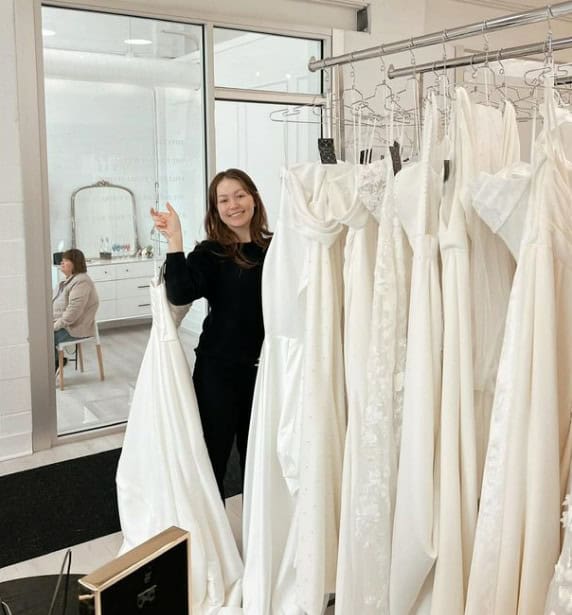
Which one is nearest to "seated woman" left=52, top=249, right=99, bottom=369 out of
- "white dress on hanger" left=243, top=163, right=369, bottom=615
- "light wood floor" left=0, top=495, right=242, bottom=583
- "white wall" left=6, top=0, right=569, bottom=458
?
"white wall" left=6, top=0, right=569, bottom=458

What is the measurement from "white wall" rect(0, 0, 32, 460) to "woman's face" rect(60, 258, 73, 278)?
0.29 m

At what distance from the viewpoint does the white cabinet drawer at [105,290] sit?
4.22 m

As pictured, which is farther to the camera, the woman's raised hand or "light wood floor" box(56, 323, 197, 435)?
"light wood floor" box(56, 323, 197, 435)

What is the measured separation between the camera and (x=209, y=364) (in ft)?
8.70

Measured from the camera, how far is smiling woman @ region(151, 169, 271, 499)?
2529 mm

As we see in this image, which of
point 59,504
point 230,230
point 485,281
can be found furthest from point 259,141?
point 485,281

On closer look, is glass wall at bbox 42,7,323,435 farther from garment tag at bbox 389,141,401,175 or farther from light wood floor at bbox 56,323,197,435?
garment tag at bbox 389,141,401,175

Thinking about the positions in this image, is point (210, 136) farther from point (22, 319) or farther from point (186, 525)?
point (186, 525)

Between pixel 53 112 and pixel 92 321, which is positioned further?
pixel 92 321

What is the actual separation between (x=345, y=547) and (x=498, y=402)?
24.5 inches

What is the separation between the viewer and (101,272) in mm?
4195

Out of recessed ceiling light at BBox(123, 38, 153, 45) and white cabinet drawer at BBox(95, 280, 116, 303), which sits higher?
recessed ceiling light at BBox(123, 38, 153, 45)

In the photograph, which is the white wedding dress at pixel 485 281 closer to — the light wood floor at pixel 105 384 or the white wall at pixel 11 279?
the white wall at pixel 11 279

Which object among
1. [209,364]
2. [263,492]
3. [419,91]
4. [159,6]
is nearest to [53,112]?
[159,6]
